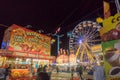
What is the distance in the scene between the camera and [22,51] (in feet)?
61.8

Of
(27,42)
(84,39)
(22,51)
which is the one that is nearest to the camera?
(22,51)

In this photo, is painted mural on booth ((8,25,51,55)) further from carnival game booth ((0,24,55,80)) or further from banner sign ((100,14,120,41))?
banner sign ((100,14,120,41))

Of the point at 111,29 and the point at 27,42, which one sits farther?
the point at 27,42

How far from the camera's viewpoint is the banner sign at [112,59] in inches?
109

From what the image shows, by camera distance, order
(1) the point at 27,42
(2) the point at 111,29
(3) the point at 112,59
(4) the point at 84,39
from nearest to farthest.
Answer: (3) the point at 112,59, (2) the point at 111,29, (1) the point at 27,42, (4) the point at 84,39

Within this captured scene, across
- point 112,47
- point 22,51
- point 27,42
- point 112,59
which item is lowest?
point 112,59

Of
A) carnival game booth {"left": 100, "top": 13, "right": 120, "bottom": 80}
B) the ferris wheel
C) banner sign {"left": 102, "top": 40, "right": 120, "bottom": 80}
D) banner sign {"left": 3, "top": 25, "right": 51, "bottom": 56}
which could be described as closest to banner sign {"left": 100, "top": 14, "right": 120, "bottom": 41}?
carnival game booth {"left": 100, "top": 13, "right": 120, "bottom": 80}

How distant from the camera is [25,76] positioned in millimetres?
16359

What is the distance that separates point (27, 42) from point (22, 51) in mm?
1609

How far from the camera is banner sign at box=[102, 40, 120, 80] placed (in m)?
2.77

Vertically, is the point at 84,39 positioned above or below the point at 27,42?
above

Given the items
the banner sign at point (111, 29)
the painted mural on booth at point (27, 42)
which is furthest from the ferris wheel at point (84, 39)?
the banner sign at point (111, 29)

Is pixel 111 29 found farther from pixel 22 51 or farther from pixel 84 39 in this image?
pixel 84 39

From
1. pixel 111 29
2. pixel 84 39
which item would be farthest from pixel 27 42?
pixel 111 29
